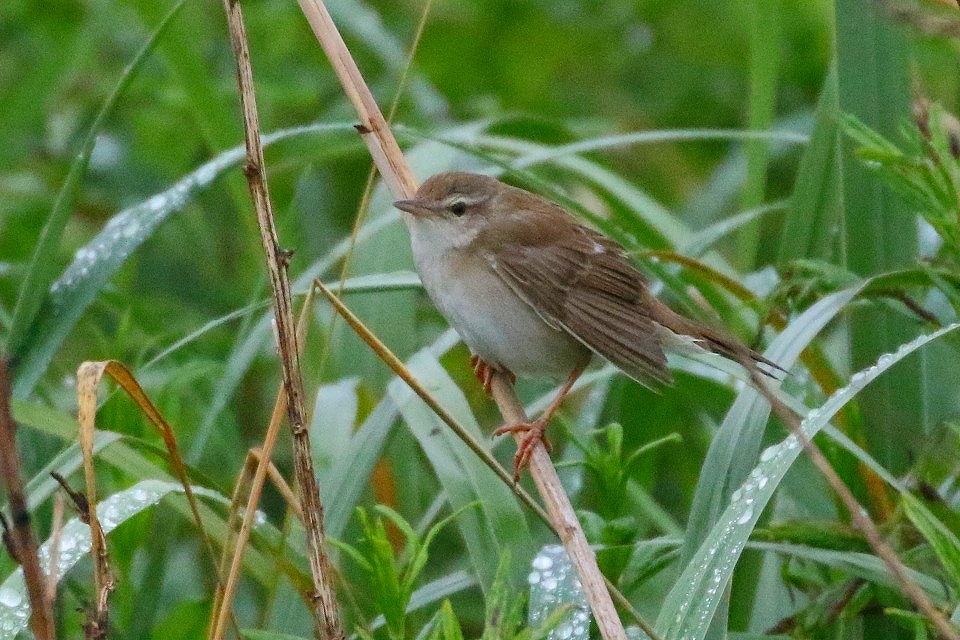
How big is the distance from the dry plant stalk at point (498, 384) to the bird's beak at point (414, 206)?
2 centimetres

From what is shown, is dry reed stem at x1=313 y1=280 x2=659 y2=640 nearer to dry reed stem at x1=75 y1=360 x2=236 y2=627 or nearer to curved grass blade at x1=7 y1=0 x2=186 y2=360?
dry reed stem at x1=75 y1=360 x2=236 y2=627

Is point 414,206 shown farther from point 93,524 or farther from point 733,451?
point 93,524

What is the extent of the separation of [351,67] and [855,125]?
109cm

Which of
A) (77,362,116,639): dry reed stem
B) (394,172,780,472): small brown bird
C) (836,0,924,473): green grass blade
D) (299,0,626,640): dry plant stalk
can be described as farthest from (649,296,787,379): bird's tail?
(77,362,116,639): dry reed stem

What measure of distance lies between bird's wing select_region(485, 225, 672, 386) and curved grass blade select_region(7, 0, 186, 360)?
1043mm

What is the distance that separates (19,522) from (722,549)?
114cm

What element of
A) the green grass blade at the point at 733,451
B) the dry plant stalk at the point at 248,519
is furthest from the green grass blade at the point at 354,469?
the green grass blade at the point at 733,451

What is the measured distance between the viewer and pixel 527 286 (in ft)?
11.1

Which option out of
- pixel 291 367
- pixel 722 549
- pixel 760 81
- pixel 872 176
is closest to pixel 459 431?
pixel 291 367

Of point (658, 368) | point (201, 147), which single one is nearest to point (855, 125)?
point (658, 368)

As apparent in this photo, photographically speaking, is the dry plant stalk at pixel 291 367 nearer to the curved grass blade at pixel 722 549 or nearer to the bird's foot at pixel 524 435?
the curved grass blade at pixel 722 549

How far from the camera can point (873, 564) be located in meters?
2.45

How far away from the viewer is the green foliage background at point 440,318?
258 centimetres

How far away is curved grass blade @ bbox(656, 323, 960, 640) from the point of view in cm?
205
